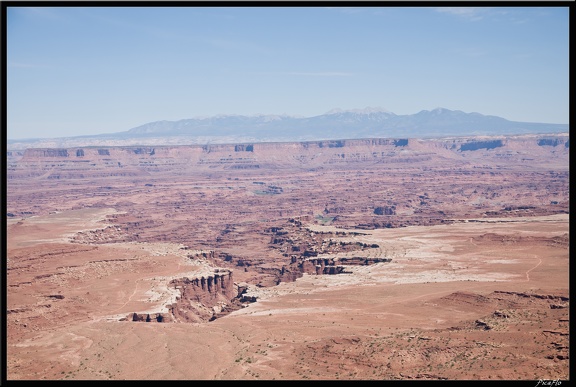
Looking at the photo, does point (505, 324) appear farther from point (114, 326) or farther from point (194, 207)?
point (194, 207)

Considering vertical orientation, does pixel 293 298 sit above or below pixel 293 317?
below

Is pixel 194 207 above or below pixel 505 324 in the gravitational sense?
below

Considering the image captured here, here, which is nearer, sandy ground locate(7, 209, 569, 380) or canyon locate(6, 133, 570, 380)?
sandy ground locate(7, 209, 569, 380)

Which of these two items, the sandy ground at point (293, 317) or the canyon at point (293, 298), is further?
the canyon at point (293, 298)

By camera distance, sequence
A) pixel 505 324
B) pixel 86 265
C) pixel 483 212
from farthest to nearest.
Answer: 1. pixel 483 212
2. pixel 86 265
3. pixel 505 324

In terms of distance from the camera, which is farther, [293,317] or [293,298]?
[293,298]

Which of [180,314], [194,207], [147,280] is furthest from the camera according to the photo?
[194,207]

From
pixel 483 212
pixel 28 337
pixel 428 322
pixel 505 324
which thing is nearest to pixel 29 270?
A: pixel 28 337

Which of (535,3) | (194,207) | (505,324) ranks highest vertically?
(535,3)

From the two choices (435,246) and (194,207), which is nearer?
(435,246)

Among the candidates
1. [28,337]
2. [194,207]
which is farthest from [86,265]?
[194,207]

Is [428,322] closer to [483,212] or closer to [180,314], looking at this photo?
[180,314]
